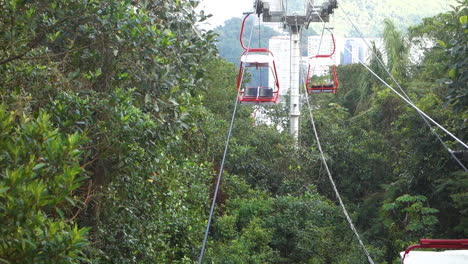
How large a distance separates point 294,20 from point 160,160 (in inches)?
587

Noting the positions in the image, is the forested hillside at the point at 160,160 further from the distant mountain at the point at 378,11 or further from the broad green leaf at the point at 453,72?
the distant mountain at the point at 378,11

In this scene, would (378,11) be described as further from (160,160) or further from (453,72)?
(160,160)

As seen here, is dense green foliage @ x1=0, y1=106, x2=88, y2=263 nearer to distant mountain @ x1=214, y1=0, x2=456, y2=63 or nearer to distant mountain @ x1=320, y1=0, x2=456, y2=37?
distant mountain @ x1=214, y1=0, x2=456, y2=63

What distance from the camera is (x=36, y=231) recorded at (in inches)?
140

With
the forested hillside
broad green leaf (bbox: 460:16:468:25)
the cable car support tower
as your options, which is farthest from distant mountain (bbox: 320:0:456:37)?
broad green leaf (bbox: 460:16:468:25)

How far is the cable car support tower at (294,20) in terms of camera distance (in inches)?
840

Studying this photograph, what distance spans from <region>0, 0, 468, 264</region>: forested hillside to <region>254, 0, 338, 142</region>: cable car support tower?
3.96 ft

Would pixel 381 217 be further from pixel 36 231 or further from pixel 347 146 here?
pixel 36 231

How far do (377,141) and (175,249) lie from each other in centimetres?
813

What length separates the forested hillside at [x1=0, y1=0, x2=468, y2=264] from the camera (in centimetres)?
392

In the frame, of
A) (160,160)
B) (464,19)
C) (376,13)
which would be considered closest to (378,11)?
(376,13)

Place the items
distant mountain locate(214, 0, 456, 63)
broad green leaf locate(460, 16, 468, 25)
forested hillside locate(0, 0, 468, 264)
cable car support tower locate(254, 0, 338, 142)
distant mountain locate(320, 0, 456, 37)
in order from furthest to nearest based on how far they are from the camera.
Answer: distant mountain locate(320, 0, 456, 37)
distant mountain locate(214, 0, 456, 63)
cable car support tower locate(254, 0, 338, 142)
broad green leaf locate(460, 16, 468, 25)
forested hillside locate(0, 0, 468, 264)

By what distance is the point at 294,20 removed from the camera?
71.7 ft

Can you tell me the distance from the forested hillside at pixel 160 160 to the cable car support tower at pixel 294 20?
47.5 inches
